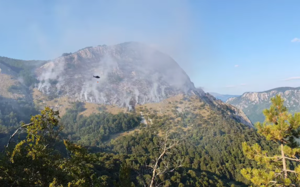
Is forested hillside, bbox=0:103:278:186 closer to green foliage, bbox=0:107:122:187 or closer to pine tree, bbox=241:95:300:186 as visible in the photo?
green foliage, bbox=0:107:122:187

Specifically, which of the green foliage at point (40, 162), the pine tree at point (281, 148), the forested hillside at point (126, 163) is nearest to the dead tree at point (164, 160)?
the forested hillside at point (126, 163)

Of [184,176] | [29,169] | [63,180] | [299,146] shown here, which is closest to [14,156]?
[29,169]

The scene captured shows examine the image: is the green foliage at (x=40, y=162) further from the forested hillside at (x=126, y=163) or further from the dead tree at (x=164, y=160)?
the dead tree at (x=164, y=160)

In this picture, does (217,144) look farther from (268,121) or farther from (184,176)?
(268,121)

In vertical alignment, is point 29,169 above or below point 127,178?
above

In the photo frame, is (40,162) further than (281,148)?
No

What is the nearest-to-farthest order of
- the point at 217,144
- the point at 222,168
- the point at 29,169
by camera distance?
the point at 29,169
the point at 222,168
the point at 217,144

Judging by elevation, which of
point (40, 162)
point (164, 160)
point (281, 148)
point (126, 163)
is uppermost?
point (40, 162)

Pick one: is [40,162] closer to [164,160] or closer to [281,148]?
[164,160]

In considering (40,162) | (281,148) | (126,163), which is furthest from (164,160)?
(281,148)
